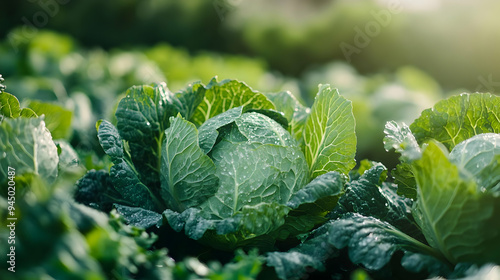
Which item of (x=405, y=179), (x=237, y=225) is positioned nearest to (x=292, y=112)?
(x=405, y=179)

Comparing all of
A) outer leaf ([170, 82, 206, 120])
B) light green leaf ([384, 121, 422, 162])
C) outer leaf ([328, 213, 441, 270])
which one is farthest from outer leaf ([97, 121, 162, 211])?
light green leaf ([384, 121, 422, 162])

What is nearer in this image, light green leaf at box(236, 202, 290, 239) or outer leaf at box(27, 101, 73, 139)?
light green leaf at box(236, 202, 290, 239)

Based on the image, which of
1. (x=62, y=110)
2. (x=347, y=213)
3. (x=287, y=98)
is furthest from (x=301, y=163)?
(x=62, y=110)

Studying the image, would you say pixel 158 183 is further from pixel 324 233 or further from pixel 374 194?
pixel 374 194

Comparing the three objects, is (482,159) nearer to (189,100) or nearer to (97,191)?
(189,100)

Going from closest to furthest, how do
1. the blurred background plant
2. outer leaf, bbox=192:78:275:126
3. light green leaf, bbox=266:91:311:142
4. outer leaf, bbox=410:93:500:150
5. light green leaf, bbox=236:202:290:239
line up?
light green leaf, bbox=236:202:290:239 < outer leaf, bbox=410:93:500:150 < outer leaf, bbox=192:78:275:126 < light green leaf, bbox=266:91:311:142 < the blurred background plant

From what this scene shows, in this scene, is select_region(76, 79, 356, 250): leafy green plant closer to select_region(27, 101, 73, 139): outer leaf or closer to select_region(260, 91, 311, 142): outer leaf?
select_region(260, 91, 311, 142): outer leaf

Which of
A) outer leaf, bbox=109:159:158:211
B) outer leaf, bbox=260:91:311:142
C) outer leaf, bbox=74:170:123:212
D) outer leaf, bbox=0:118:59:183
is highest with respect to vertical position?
outer leaf, bbox=260:91:311:142

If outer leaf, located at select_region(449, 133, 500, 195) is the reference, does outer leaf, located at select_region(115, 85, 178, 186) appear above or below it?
below

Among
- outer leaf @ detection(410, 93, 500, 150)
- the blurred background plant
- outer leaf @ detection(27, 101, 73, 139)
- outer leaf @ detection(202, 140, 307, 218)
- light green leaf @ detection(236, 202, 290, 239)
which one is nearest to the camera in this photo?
light green leaf @ detection(236, 202, 290, 239)
